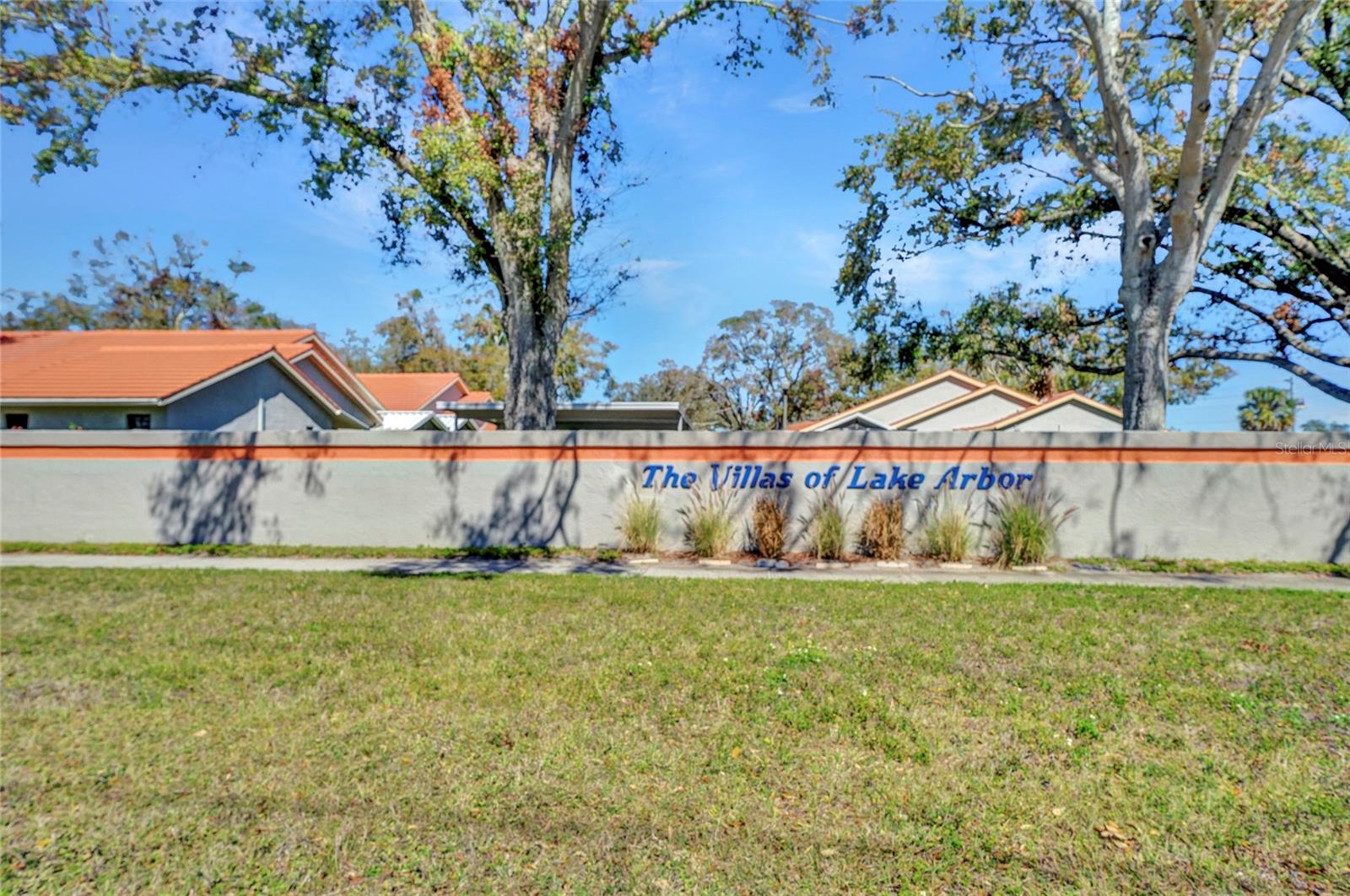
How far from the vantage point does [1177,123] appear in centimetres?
1390

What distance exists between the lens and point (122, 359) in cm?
1939

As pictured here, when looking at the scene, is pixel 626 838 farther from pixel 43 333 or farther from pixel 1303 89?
pixel 43 333

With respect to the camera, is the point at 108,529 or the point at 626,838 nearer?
the point at 626,838

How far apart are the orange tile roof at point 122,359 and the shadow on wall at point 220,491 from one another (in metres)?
5.97

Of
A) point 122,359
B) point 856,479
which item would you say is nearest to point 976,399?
point 856,479

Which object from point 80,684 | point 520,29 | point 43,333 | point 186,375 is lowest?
point 80,684

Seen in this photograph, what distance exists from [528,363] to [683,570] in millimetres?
5165

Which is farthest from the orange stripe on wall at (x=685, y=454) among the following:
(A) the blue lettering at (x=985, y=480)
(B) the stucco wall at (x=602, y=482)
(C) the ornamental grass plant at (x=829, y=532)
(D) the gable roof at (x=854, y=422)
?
(D) the gable roof at (x=854, y=422)

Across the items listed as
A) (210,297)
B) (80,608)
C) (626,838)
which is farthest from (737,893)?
(210,297)

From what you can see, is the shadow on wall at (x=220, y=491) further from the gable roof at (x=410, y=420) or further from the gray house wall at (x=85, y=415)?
the gable roof at (x=410, y=420)

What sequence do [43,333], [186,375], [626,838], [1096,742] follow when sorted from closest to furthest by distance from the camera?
[626,838]
[1096,742]
[186,375]
[43,333]

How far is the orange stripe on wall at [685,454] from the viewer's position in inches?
428

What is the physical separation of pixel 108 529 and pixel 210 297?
3278 centimetres

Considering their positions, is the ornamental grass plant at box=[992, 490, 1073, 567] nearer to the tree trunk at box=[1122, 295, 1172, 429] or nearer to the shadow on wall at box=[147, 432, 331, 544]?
the tree trunk at box=[1122, 295, 1172, 429]
